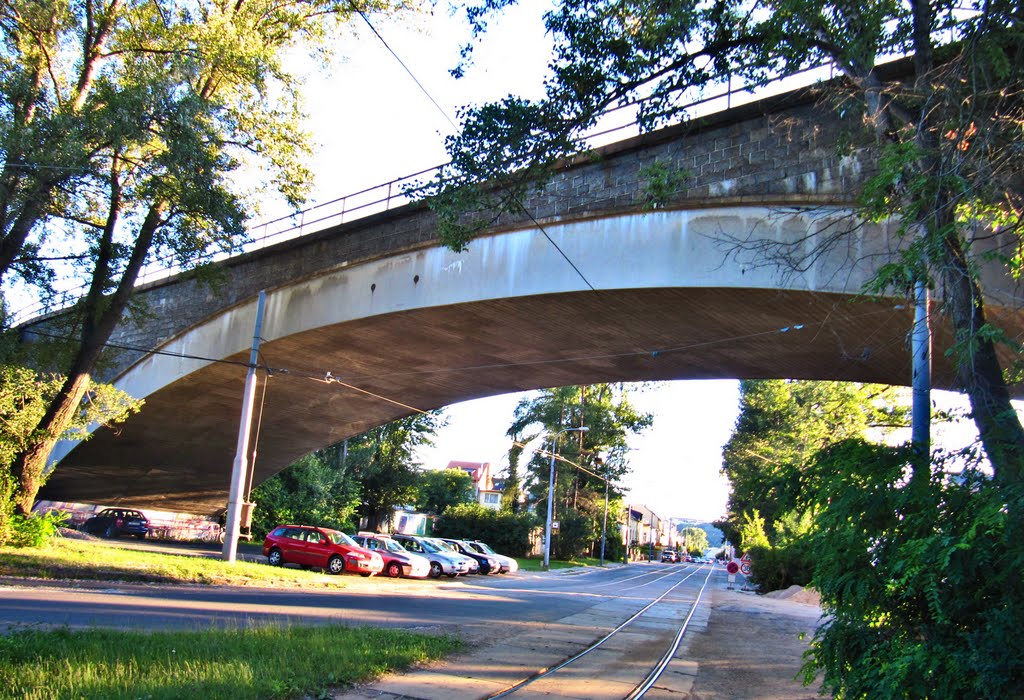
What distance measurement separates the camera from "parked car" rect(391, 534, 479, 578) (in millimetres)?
28734

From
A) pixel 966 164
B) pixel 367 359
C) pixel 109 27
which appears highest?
pixel 109 27

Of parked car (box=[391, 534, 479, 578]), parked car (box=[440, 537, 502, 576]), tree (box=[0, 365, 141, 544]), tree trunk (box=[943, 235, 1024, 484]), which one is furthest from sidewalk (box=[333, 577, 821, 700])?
parked car (box=[440, 537, 502, 576])

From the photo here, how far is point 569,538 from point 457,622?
4186cm

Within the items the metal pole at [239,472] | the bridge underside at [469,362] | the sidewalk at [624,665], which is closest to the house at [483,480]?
the bridge underside at [469,362]

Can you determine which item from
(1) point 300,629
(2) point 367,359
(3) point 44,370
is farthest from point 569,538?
(1) point 300,629

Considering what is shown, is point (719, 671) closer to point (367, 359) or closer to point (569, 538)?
point (367, 359)

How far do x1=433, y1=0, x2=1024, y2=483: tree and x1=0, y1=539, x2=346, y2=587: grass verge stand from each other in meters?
11.4

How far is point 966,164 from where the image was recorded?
6.55 m

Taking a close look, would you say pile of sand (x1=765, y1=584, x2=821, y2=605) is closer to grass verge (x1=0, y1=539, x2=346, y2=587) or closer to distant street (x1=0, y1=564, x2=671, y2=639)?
distant street (x1=0, y1=564, x2=671, y2=639)

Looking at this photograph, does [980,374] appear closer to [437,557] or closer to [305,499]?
[437,557]

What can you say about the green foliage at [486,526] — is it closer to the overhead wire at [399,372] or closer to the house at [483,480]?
the overhead wire at [399,372]

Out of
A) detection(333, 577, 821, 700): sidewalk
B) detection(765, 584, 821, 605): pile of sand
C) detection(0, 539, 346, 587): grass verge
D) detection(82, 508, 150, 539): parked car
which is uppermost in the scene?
detection(82, 508, 150, 539): parked car

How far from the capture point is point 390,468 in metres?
47.7

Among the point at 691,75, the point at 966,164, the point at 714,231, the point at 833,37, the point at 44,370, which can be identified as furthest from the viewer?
the point at 44,370
